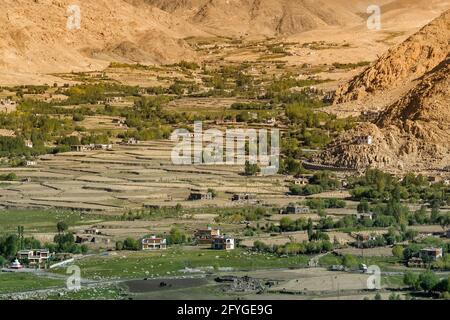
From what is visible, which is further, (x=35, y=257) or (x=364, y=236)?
(x=364, y=236)

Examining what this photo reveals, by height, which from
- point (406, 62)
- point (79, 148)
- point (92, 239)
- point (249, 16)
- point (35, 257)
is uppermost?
point (249, 16)

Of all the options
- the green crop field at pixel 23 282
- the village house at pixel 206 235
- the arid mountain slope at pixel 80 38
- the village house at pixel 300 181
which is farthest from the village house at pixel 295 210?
the arid mountain slope at pixel 80 38

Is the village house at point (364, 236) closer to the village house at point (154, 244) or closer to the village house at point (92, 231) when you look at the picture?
the village house at point (154, 244)

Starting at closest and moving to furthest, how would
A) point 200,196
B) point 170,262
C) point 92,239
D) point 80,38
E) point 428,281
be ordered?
1. point 428,281
2. point 170,262
3. point 92,239
4. point 200,196
5. point 80,38

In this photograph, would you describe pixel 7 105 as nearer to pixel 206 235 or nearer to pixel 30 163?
pixel 30 163

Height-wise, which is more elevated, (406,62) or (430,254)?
(406,62)

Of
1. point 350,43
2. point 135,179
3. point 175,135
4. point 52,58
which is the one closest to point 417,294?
point 135,179

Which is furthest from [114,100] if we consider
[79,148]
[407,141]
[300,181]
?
[300,181]
